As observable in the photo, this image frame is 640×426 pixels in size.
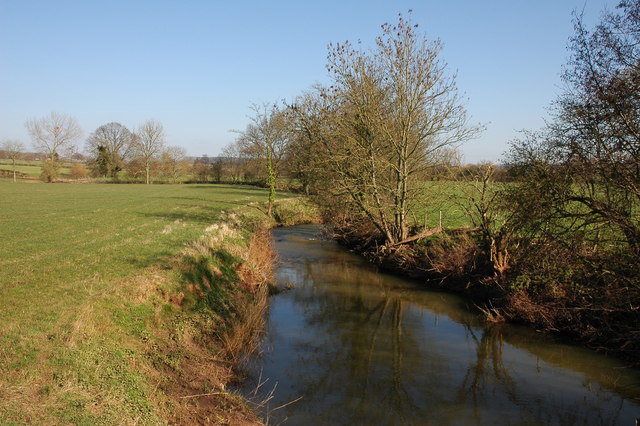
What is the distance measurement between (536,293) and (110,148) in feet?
286

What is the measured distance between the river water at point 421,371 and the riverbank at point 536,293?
22.2 inches

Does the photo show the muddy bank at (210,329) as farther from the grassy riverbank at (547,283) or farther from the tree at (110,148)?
the tree at (110,148)

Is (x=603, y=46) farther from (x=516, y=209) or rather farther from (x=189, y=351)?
(x=189, y=351)

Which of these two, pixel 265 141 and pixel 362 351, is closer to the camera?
pixel 362 351

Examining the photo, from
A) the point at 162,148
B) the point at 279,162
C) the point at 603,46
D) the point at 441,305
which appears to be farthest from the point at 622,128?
the point at 162,148

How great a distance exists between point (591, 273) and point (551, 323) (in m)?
1.77

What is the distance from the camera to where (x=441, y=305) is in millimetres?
14898

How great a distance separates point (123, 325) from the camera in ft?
27.8

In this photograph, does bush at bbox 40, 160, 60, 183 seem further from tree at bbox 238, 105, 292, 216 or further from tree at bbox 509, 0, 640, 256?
tree at bbox 509, 0, 640, 256

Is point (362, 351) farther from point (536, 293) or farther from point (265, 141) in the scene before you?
point (265, 141)

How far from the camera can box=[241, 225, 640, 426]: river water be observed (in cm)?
803

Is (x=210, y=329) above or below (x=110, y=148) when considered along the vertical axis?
below

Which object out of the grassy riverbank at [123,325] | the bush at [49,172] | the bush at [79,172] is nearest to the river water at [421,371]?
the grassy riverbank at [123,325]

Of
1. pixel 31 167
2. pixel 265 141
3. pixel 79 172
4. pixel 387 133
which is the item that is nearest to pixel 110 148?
pixel 79 172
